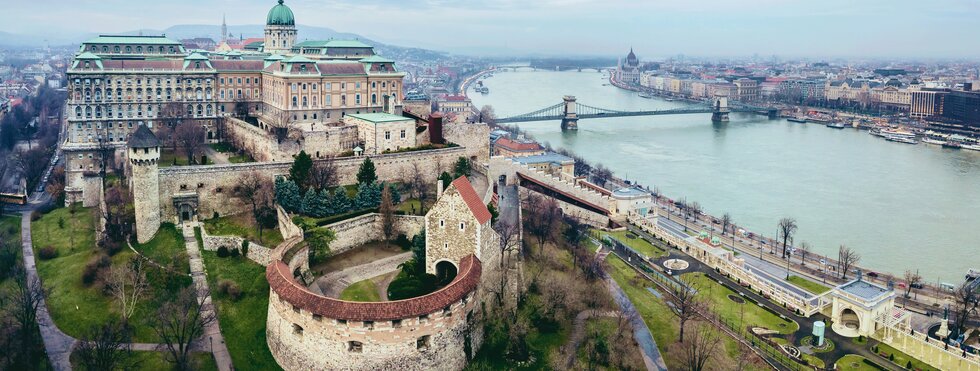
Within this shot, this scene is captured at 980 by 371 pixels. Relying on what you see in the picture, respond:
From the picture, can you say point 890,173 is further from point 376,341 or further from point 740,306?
point 376,341

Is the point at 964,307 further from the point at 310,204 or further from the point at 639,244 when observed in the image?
the point at 310,204

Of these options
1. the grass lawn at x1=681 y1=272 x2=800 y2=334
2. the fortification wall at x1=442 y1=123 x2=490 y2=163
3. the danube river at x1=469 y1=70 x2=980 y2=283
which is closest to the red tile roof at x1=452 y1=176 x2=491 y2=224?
the grass lawn at x1=681 y1=272 x2=800 y2=334

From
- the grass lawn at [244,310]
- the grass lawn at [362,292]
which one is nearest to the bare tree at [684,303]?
the grass lawn at [362,292]

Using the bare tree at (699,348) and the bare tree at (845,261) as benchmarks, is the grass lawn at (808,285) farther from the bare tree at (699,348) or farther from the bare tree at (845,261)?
the bare tree at (699,348)

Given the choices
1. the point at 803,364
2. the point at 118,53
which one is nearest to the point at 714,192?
the point at 803,364

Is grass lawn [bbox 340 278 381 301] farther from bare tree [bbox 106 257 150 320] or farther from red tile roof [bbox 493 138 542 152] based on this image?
red tile roof [bbox 493 138 542 152]

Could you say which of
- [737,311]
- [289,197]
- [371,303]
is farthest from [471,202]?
[737,311]
